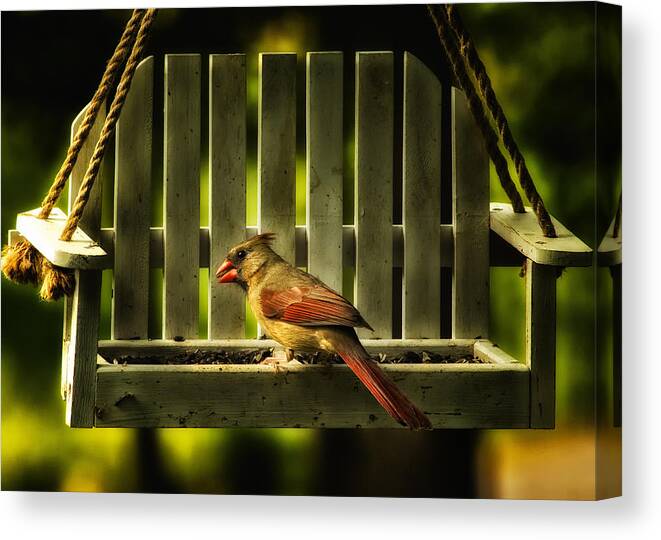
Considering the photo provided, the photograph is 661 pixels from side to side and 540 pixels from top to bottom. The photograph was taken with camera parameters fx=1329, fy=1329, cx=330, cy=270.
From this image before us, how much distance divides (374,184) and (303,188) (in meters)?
0.29

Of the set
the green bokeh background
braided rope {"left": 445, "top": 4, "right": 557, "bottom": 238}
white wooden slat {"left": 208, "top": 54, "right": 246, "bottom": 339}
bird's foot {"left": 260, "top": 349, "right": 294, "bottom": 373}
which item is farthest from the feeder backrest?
bird's foot {"left": 260, "top": 349, "right": 294, "bottom": 373}

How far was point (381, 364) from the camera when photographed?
4691mm

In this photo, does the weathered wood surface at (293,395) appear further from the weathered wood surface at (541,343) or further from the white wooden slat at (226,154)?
the white wooden slat at (226,154)

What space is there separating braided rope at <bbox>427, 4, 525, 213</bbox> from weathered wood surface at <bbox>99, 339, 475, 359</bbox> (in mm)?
586

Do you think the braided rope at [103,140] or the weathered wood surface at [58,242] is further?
the braided rope at [103,140]

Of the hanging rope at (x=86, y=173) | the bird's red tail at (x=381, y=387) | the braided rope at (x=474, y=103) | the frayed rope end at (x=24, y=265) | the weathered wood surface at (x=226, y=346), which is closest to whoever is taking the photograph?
the bird's red tail at (x=381, y=387)

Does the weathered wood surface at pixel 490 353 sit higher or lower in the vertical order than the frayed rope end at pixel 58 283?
lower

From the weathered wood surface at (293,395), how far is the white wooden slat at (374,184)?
459 mm

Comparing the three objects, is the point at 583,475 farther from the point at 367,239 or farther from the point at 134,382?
the point at 134,382

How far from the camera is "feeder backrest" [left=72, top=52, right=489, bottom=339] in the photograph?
499cm

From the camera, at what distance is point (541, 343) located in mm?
4688

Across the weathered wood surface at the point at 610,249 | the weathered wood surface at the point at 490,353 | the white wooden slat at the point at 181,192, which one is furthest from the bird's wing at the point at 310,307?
the weathered wood surface at the point at 610,249

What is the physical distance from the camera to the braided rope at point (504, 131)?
475 cm

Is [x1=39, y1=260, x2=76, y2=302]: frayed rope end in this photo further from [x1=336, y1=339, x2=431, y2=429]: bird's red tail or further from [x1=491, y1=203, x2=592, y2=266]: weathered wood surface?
[x1=491, y1=203, x2=592, y2=266]: weathered wood surface
